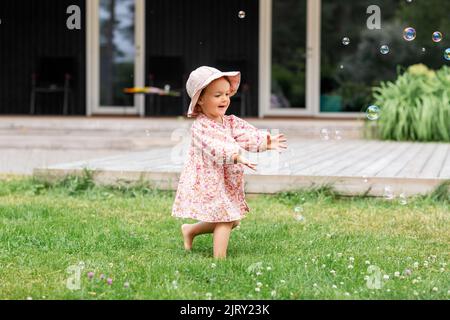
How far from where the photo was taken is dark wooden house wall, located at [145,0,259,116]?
13.9 meters

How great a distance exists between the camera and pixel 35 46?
14289 mm

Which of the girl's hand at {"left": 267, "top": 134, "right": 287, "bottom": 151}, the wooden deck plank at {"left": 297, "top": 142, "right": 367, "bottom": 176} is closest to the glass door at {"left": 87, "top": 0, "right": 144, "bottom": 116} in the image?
the wooden deck plank at {"left": 297, "top": 142, "right": 367, "bottom": 176}

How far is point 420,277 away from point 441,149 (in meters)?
5.49

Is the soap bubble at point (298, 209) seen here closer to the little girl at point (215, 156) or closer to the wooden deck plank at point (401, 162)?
the wooden deck plank at point (401, 162)

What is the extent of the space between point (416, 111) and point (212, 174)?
6553 millimetres

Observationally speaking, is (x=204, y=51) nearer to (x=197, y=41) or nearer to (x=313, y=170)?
(x=197, y=41)

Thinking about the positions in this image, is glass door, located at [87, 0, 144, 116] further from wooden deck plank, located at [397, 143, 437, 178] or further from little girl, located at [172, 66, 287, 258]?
little girl, located at [172, 66, 287, 258]

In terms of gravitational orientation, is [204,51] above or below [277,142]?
above

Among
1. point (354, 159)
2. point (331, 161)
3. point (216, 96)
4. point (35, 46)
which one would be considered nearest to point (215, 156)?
point (216, 96)
